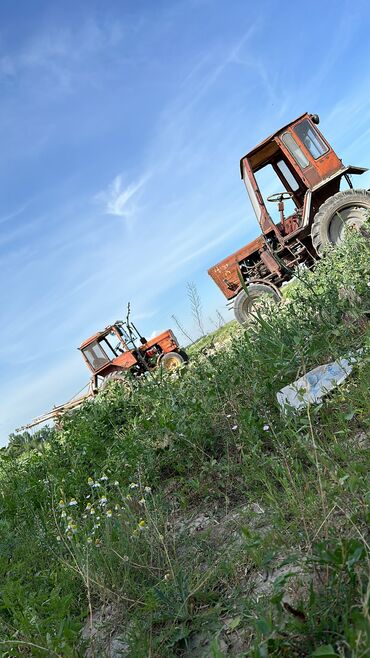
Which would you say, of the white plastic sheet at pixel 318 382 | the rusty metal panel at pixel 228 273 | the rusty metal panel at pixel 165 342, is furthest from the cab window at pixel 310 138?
the white plastic sheet at pixel 318 382

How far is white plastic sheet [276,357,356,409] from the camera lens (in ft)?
10.1

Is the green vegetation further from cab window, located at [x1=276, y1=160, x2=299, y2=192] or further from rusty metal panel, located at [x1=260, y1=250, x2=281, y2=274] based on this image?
cab window, located at [x1=276, y1=160, x2=299, y2=192]

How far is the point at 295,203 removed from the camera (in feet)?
37.0

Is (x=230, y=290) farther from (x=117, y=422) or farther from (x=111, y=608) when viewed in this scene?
(x=111, y=608)

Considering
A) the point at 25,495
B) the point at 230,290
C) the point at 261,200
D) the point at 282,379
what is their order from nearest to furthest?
the point at 282,379 → the point at 25,495 → the point at 261,200 → the point at 230,290

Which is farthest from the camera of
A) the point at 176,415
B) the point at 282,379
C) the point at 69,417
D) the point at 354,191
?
the point at 354,191

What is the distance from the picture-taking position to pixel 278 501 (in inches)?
96.7

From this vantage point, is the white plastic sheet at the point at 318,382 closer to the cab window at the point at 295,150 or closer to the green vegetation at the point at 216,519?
the green vegetation at the point at 216,519

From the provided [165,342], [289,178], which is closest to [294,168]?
[289,178]

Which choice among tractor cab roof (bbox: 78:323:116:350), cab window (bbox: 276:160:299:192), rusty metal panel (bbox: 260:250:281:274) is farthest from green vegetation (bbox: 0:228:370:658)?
tractor cab roof (bbox: 78:323:116:350)

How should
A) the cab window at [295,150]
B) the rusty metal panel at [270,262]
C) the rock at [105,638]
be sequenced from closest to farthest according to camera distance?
the rock at [105,638], the cab window at [295,150], the rusty metal panel at [270,262]

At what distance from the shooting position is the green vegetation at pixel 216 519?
166cm

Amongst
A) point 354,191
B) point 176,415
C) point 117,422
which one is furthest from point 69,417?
point 354,191

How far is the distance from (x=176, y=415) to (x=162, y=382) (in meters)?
0.98
